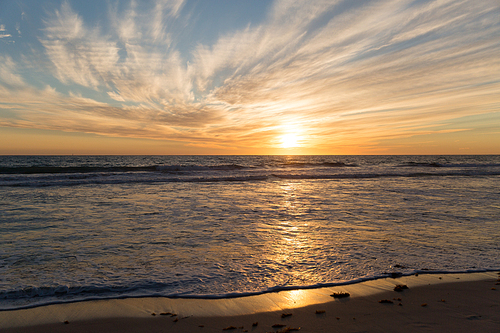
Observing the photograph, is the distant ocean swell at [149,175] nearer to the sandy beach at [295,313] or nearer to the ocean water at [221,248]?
the ocean water at [221,248]

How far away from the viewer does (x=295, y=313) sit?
3469 mm

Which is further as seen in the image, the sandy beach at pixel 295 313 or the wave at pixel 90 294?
the wave at pixel 90 294

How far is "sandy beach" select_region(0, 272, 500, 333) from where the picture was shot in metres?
3.20

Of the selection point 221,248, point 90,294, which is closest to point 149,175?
point 221,248

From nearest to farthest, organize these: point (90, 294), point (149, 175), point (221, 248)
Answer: point (90, 294), point (221, 248), point (149, 175)

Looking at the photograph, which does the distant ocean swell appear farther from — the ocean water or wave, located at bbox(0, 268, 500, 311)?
wave, located at bbox(0, 268, 500, 311)

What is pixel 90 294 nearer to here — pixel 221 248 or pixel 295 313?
pixel 221 248

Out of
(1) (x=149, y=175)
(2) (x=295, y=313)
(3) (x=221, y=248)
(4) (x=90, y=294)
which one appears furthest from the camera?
(1) (x=149, y=175)

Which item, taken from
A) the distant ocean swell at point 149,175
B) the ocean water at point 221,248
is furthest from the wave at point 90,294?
the distant ocean swell at point 149,175

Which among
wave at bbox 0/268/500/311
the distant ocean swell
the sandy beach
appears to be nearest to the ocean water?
wave at bbox 0/268/500/311

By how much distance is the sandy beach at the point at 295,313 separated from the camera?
320 cm

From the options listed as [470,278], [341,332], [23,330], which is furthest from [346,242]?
[23,330]

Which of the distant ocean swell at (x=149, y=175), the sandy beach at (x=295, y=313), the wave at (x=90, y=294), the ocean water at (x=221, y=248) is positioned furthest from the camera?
the distant ocean swell at (x=149, y=175)

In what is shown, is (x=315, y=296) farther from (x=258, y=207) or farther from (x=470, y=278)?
(x=258, y=207)
